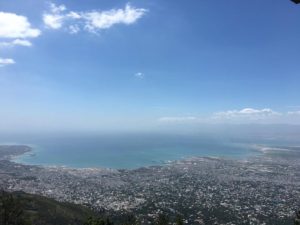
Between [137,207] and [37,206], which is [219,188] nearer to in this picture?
[137,207]

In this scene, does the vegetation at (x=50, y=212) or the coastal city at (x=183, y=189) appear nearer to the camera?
the vegetation at (x=50, y=212)

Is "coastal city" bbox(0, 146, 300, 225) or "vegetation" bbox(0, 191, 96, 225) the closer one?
"vegetation" bbox(0, 191, 96, 225)

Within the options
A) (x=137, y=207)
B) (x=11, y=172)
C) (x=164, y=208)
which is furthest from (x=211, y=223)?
(x=11, y=172)

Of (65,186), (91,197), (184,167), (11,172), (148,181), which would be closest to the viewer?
(91,197)

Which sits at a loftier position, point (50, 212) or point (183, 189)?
point (50, 212)

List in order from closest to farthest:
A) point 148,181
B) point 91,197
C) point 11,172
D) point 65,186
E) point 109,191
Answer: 1. point 91,197
2. point 109,191
3. point 65,186
4. point 148,181
5. point 11,172

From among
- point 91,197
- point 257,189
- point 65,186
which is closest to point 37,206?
point 91,197

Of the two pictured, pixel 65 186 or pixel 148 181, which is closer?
pixel 65 186

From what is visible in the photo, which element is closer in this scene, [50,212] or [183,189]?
[50,212]
